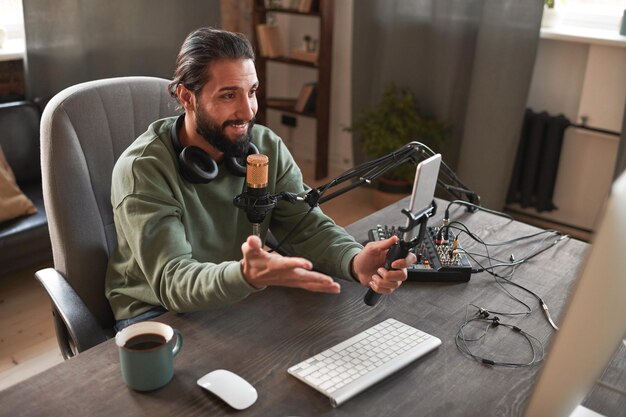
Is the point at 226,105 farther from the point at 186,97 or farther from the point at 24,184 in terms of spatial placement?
the point at 24,184

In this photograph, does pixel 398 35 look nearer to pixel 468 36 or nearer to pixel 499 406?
pixel 468 36

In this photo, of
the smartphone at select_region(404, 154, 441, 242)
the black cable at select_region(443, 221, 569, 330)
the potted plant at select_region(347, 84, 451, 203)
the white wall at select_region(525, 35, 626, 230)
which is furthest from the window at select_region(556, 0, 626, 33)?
the smartphone at select_region(404, 154, 441, 242)

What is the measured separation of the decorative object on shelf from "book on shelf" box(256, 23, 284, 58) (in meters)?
1.65

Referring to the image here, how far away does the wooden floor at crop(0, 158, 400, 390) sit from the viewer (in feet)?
7.79

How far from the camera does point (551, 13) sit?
3334mm

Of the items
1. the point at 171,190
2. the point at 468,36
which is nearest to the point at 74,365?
the point at 171,190

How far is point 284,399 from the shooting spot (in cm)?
110

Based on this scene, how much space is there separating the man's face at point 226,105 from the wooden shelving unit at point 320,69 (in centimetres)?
253

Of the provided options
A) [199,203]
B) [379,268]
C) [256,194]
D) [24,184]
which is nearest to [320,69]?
[24,184]

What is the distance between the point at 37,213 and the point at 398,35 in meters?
2.14

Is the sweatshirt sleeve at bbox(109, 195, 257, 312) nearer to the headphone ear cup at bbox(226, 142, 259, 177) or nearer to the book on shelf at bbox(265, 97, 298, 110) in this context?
the headphone ear cup at bbox(226, 142, 259, 177)

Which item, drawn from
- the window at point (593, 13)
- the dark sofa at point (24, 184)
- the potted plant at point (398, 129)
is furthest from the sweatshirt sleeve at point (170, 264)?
the window at point (593, 13)

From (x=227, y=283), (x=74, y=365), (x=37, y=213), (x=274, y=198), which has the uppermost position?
(x=274, y=198)

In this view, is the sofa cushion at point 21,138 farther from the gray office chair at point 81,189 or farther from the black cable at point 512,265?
the black cable at point 512,265
